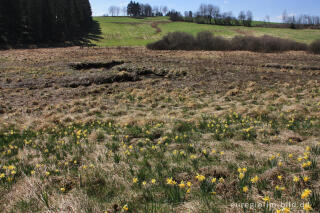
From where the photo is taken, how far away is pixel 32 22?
44781 mm

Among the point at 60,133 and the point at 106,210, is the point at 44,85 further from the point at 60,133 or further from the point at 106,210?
the point at 106,210

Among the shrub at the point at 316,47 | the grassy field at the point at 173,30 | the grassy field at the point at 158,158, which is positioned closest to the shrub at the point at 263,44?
the shrub at the point at 316,47

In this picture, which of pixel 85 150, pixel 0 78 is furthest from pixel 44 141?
pixel 0 78

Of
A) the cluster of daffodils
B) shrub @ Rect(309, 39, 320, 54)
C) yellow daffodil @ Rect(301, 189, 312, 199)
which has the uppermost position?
shrub @ Rect(309, 39, 320, 54)

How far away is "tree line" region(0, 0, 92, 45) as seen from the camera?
42.0m

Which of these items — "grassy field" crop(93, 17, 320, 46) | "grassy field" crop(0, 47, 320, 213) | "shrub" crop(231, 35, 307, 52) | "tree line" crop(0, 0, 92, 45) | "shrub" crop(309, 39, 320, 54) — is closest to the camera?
"grassy field" crop(0, 47, 320, 213)

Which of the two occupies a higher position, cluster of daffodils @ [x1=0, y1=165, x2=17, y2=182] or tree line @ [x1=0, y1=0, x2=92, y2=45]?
tree line @ [x1=0, y1=0, x2=92, y2=45]

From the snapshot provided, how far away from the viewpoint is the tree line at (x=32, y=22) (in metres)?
42.0

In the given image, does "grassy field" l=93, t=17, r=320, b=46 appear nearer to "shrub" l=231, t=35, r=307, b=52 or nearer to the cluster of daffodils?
"shrub" l=231, t=35, r=307, b=52

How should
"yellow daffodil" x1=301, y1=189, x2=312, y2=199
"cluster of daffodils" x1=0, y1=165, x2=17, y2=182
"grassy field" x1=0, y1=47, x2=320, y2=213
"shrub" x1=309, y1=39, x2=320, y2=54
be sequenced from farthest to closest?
"shrub" x1=309, y1=39, x2=320, y2=54, "cluster of daffodils" x1=0, y1=165, x2=17, y2=182, "grassy field" x1=0, y1=47, x2=320, y2=213, "yellow daffodil" x1=301, y1=189, x2=312, y2=199

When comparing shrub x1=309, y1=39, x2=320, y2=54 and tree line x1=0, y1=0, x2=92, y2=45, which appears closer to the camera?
shrub x1=309, y1=39, x2=320, y2=54

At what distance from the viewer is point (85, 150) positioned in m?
4.69

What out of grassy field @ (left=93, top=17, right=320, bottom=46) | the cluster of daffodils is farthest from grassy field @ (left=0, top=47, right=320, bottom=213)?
grassy field @ (left=93, top=17, right=320, bottom=46)

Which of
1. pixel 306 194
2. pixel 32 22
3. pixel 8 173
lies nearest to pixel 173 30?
pixel 32 22
